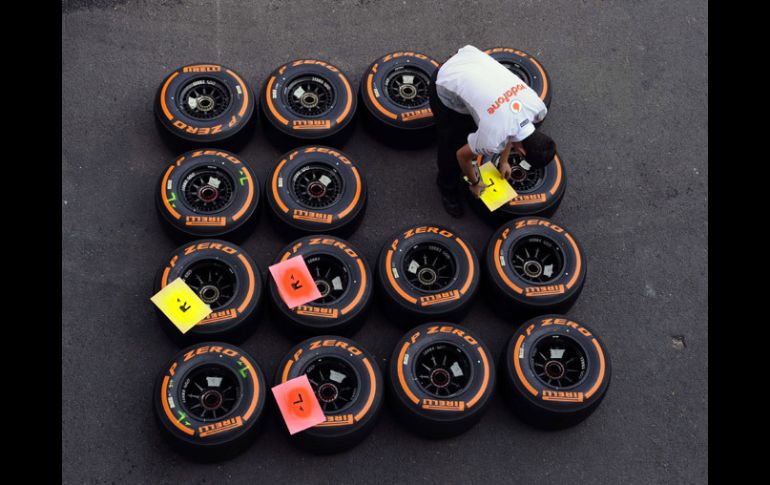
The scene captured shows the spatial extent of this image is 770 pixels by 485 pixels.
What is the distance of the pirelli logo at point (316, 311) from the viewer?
20.8 feet

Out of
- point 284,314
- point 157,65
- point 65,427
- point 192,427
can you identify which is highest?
point 157,65

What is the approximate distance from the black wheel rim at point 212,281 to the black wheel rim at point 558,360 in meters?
2.66

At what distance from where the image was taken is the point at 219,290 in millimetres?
6617

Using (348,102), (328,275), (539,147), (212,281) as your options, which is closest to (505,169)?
(539,147)

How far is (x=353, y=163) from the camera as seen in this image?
23.0 ft

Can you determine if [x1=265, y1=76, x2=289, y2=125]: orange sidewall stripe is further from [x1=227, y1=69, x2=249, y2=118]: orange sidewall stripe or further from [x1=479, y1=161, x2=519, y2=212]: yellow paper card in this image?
[x1=479, y1=161, x2=519, y2=212]: yellow paper card

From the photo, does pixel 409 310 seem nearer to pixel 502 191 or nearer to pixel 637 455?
pixel 502 191

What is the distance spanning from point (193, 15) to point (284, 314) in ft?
12.1

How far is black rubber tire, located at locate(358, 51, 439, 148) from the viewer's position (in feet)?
23.9

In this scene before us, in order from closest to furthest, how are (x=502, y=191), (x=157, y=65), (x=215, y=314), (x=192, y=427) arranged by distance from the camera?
(x=192, y=427) → (x=215, y=314) → (x=502, y=191) → (x=157, y=65)

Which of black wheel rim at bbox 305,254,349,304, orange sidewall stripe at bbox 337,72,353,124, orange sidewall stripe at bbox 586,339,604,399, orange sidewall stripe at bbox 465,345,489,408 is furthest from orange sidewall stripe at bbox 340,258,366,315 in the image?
orange sidewall stripe at bbox 586,339,604,399

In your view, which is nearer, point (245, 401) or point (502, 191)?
point (245, 401)

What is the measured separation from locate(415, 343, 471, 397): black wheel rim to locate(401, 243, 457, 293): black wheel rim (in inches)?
23.3

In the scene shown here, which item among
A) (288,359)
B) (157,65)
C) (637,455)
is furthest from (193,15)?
(637,455)
